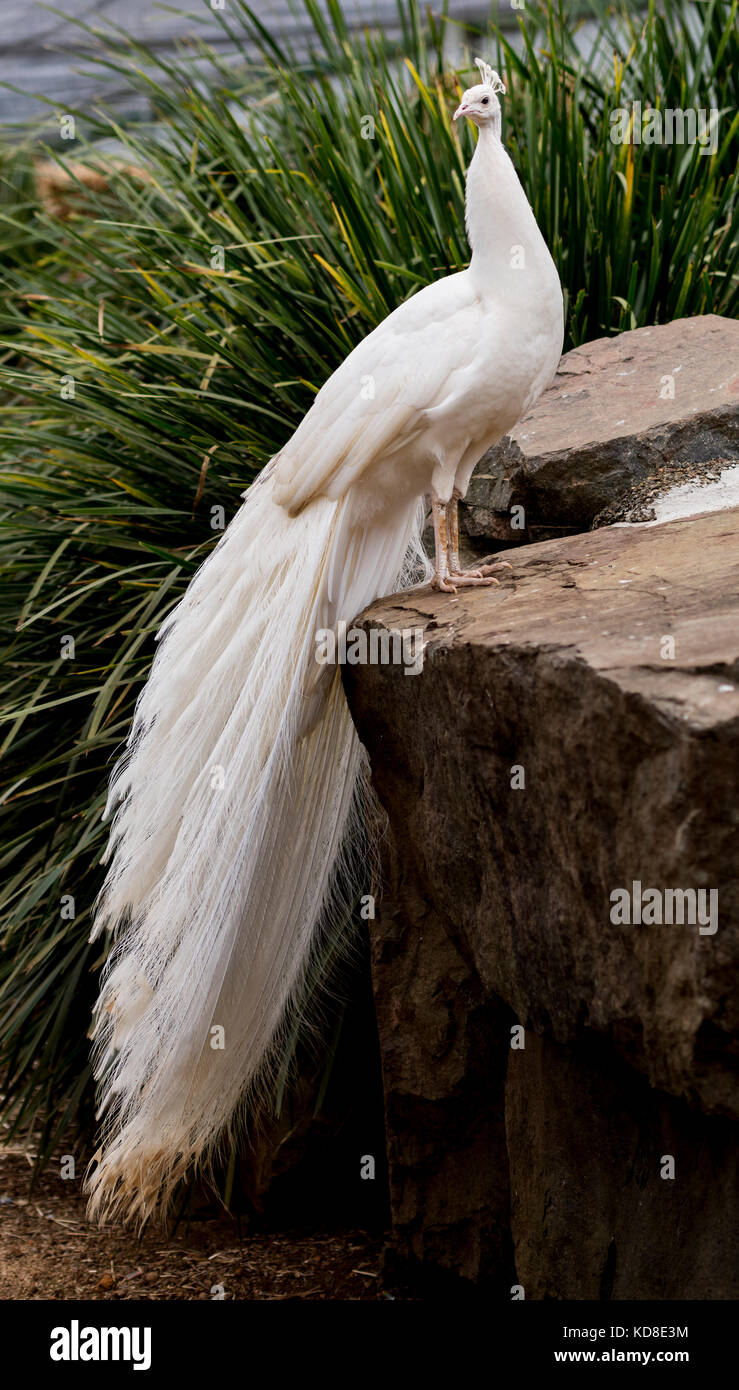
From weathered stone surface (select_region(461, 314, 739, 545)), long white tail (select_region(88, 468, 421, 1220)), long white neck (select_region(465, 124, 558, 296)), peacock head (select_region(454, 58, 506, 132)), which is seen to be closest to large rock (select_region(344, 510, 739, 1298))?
long white tail (select_region(88, 468, 421, 1220))

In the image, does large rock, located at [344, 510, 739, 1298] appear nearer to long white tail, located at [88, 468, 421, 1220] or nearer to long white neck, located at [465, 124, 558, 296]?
long white tail, located at [88, 468, 421, 1220]

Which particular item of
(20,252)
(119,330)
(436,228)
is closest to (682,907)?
(436,228)

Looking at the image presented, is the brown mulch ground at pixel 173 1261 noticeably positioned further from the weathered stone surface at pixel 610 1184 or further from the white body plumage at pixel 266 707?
the weathered stone surface at pixel 610 1184

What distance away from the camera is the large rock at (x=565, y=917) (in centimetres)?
165

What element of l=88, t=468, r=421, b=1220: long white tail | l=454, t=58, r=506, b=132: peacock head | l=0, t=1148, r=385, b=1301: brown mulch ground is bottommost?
l=0, t=1148, r=385, b=1301: brown mulch ground

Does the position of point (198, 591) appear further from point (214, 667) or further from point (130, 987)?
point (130, 987)

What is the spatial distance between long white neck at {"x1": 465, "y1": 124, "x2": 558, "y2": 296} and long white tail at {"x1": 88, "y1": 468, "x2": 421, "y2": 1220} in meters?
0.51

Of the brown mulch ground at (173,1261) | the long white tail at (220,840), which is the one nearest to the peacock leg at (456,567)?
the long white tail at (220,840)

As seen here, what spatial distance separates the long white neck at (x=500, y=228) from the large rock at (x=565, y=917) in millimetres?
520

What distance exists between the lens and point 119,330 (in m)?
4.11

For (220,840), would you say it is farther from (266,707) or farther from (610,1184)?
(610,1184)

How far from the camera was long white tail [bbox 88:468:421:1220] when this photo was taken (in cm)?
241

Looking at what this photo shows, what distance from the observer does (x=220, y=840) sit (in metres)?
2.39

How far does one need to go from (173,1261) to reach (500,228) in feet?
7.97
